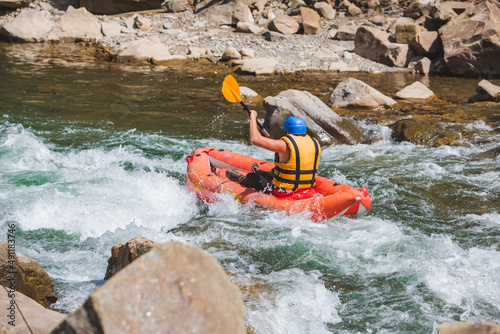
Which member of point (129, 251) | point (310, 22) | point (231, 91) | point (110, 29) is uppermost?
point (310, 22)

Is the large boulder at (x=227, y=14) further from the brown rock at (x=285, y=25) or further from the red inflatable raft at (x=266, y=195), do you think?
the red inflatable raft at (x=266, y=195)

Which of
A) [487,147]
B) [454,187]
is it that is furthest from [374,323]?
[487,147]

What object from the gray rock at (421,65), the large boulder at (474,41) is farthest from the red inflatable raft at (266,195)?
the gray rock at (421,65)

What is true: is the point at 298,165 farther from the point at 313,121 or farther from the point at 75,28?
the point at 75,28

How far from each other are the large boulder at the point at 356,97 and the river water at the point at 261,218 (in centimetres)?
92

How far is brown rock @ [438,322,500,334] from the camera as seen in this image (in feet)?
5.02

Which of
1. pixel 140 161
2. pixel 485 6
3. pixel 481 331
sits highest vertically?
pixel 485 6

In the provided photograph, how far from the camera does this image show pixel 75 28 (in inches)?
634

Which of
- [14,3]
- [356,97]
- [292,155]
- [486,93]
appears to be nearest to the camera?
[292,155]

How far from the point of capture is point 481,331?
1.55 meters

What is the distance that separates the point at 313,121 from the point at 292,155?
3171mm

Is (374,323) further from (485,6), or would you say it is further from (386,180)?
(485,6)

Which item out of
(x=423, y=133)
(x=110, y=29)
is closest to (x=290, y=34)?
(x=110, y=29)

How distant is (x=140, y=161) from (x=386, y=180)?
140 inches
